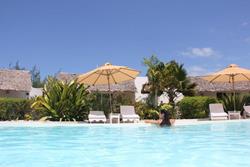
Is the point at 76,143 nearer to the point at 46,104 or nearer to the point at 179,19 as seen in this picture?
the point at 46,104

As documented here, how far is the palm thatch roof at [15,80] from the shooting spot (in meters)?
35.5

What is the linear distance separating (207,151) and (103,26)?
27.3 meters

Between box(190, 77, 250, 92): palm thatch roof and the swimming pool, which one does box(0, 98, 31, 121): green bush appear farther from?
box(190, 77, 250, 92): palm thatch roof

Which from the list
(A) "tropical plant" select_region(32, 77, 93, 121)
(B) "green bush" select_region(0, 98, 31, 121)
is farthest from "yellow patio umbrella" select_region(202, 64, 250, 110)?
(B) "green bush" select_region(0, 98, 31, 121)

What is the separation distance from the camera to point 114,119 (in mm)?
20594

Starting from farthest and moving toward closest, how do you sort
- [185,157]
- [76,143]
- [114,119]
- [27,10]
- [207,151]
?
[27,10], [114,119], [76,143], [207,151], [185,157]

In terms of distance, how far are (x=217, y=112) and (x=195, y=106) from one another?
6.35ft

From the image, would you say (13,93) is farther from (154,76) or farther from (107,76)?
(107,76)

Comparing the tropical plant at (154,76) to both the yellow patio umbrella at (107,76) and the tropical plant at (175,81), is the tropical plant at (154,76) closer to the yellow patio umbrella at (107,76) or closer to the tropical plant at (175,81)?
the tropical plant at (175,81)

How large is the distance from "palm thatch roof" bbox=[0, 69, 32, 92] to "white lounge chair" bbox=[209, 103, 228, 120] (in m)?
19.9

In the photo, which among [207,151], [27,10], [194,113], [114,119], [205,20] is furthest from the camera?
[27,10]

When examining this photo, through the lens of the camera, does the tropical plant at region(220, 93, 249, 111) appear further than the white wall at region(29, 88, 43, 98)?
No

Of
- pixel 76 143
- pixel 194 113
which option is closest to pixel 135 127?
pixel 76 143

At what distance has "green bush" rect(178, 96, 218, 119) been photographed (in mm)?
23984
